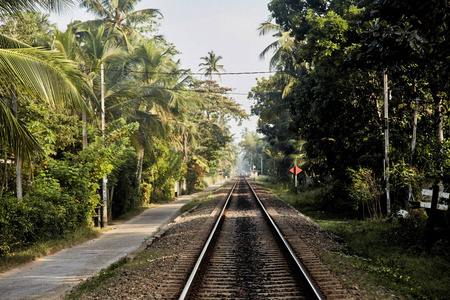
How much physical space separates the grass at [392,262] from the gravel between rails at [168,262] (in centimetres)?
58

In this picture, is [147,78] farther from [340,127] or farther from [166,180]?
[340,127]

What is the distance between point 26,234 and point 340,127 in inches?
468

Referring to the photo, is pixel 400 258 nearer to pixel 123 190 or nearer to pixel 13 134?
pixel 13 134

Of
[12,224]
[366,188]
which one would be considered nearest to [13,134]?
[12,224]

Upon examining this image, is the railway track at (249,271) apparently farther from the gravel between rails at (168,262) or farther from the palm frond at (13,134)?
the palm frond at (13,134)

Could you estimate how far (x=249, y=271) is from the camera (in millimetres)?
7477

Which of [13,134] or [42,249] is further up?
[13,134]

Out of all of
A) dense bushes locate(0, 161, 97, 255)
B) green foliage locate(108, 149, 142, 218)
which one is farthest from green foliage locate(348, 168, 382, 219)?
green foliage locate(108, 149, 142, 218)

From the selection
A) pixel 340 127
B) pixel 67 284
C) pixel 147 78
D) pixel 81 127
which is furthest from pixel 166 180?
pixel 67 284

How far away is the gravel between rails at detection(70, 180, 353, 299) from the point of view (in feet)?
20.7

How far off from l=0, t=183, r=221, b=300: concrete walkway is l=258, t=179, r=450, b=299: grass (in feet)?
17.7

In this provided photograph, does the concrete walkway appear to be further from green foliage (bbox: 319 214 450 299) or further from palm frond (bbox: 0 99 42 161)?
green foliage (bbox: 319 214 450 299)

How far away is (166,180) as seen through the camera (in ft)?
96.6

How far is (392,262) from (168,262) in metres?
4.97
